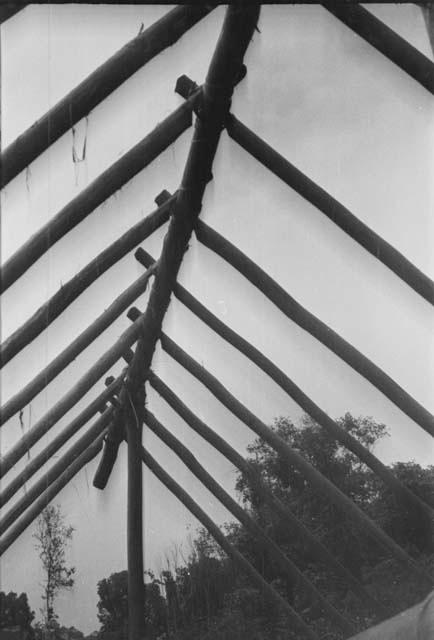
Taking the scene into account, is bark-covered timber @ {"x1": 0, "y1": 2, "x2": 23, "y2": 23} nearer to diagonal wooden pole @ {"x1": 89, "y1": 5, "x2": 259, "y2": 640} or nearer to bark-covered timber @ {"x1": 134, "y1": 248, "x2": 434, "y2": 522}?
diagonal wooden pole @ {"x1": 89, "y1": 5, "x2": 259, "y2": 640}

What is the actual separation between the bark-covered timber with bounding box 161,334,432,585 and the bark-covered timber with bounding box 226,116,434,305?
6.08ft

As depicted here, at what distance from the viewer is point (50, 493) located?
6.46m

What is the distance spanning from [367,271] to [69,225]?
7.09 feet

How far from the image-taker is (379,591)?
6438 mm

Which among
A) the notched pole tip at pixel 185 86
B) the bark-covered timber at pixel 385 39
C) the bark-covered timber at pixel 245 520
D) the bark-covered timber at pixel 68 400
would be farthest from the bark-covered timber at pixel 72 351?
the bark-covered timber at pixel 385 39

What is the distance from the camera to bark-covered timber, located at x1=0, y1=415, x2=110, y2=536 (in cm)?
611

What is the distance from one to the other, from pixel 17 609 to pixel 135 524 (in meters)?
1.16

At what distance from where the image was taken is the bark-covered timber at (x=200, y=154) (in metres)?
3.26

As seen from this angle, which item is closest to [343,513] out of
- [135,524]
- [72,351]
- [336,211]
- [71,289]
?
[135,524]

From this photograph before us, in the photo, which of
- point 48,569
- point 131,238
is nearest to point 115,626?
point 48,569

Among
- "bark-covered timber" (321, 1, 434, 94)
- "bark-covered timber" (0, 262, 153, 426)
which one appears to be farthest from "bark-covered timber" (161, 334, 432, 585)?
"bark-covered timber" (321, 1, 434, 94)

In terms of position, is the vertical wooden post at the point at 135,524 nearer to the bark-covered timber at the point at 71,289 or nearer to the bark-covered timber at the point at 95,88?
the bark-covered timber at the point at 71,289

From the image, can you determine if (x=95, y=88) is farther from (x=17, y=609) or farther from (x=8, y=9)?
(x=17, y=609)

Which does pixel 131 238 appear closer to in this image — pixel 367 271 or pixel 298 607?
pixel 367 271
